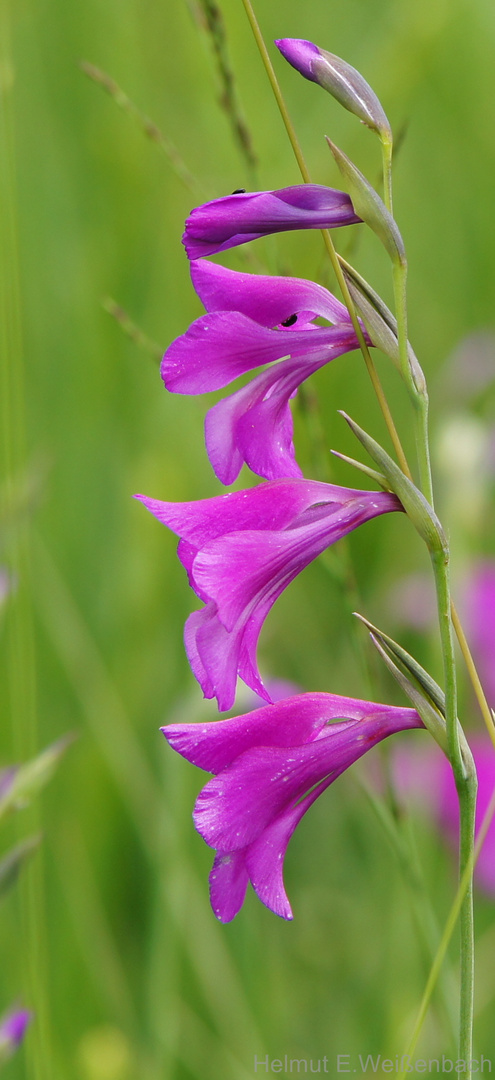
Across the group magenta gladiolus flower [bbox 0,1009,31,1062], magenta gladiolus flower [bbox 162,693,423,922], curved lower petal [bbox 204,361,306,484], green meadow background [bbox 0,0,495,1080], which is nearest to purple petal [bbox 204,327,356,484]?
curved lower petal [bbox 204,361,306,484]

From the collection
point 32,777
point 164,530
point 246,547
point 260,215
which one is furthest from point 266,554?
point 164,530

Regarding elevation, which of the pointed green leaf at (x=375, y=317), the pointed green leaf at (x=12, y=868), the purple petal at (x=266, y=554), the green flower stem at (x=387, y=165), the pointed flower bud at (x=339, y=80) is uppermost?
the pointed flower bud at (x=339, y=80)

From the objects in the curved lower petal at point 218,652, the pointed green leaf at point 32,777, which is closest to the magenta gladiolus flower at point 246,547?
the curved lower petal at point 218,652

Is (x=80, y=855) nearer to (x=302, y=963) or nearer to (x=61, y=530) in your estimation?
(x=302, y=963)

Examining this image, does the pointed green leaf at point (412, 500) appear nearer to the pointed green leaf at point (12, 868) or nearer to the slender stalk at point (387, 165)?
the slender stalk at point (387, 165)

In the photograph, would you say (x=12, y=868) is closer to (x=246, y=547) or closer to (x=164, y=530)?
(x=246, y=547)

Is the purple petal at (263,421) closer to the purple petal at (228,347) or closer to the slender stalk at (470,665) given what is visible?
the purple petal at (228,347)

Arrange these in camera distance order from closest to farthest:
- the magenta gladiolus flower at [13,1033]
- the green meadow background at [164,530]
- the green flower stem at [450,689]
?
the green flower stem at [450,689], the magenta gladiolus flower at [13,1033], the green meadow background at [164,530]

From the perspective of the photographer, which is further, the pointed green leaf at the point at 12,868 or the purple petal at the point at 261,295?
the pointed green leaf at the point at 12,868

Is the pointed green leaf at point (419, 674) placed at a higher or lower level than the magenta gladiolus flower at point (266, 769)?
higher

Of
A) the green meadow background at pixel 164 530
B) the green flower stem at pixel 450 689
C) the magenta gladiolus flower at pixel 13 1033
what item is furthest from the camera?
the green meadow background at pixel 164 530
